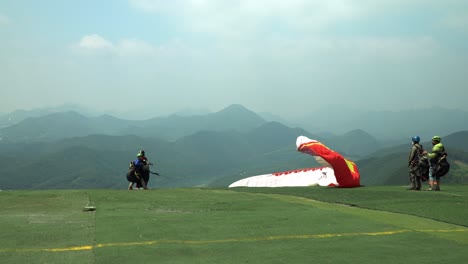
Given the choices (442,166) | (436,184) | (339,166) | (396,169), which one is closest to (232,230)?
(339,166)

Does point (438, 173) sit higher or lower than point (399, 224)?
higher

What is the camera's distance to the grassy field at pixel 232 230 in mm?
7484

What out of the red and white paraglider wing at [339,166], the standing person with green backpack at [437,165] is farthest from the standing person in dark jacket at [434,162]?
the red and white paraglider wing at [339,166]

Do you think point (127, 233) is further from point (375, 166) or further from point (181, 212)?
point (375, 166)

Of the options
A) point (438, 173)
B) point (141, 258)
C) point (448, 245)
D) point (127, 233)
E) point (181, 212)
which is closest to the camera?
point (141, 258)

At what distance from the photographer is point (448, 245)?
27.5 feet

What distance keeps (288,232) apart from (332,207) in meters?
4.30

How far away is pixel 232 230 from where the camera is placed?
9.52 metres

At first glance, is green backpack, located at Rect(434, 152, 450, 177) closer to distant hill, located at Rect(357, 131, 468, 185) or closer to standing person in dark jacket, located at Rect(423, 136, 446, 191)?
standing person in dark jacket, located at Rect(423, 136, 446, 191)

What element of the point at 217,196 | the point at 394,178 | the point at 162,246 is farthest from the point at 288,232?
the point at 394,178

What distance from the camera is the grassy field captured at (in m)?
7.48

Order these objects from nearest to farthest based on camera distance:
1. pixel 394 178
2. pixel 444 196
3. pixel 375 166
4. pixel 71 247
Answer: pixel 71 247 → pixel 444 196 → pixel 394 178 → pixel 375 166

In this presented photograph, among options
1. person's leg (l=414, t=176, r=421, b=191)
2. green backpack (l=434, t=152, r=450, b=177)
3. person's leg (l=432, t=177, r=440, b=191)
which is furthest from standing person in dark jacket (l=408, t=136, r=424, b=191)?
green backpack (l=434, t=152, r=450, b=177)

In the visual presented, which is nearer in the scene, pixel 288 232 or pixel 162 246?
pixel 162 246
